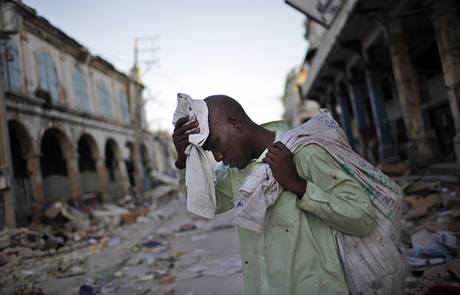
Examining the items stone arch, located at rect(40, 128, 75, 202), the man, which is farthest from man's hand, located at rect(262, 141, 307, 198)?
stone arch, located at rect(40, 128, 75, 202)

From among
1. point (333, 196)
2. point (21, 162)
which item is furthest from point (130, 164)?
point (333, 196)

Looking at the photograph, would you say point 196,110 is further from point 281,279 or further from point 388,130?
point 388,130

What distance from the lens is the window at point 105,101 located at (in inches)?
703

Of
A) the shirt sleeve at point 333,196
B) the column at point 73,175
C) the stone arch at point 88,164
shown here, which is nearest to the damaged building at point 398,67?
the shirt sleeve at point 333,196

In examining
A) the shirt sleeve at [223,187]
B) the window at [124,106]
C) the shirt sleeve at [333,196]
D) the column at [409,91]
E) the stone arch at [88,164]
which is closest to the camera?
the shirt sleeve at [333,196]

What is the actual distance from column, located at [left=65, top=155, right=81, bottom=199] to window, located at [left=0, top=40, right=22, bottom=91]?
371 centimetres

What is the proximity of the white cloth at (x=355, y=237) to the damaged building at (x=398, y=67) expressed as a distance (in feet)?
14.8

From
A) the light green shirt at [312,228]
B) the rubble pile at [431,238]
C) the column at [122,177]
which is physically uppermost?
the column at [122,177]

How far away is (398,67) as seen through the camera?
6.66m

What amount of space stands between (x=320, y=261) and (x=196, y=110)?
77cm

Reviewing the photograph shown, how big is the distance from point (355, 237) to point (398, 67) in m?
6.39

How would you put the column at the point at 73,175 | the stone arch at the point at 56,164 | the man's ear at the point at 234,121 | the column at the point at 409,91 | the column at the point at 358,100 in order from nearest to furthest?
the man's ear at the point at 234,121
the column at the point at 409,91
the column at the point at 358,100
the stone arch at the point at 56,164
the column at the point at 73,175

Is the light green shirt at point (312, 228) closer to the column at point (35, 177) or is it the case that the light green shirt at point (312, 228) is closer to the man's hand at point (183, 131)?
the man's hand at point (183, 131)

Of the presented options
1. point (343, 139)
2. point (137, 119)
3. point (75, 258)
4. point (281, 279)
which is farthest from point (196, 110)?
point (137, 119)
